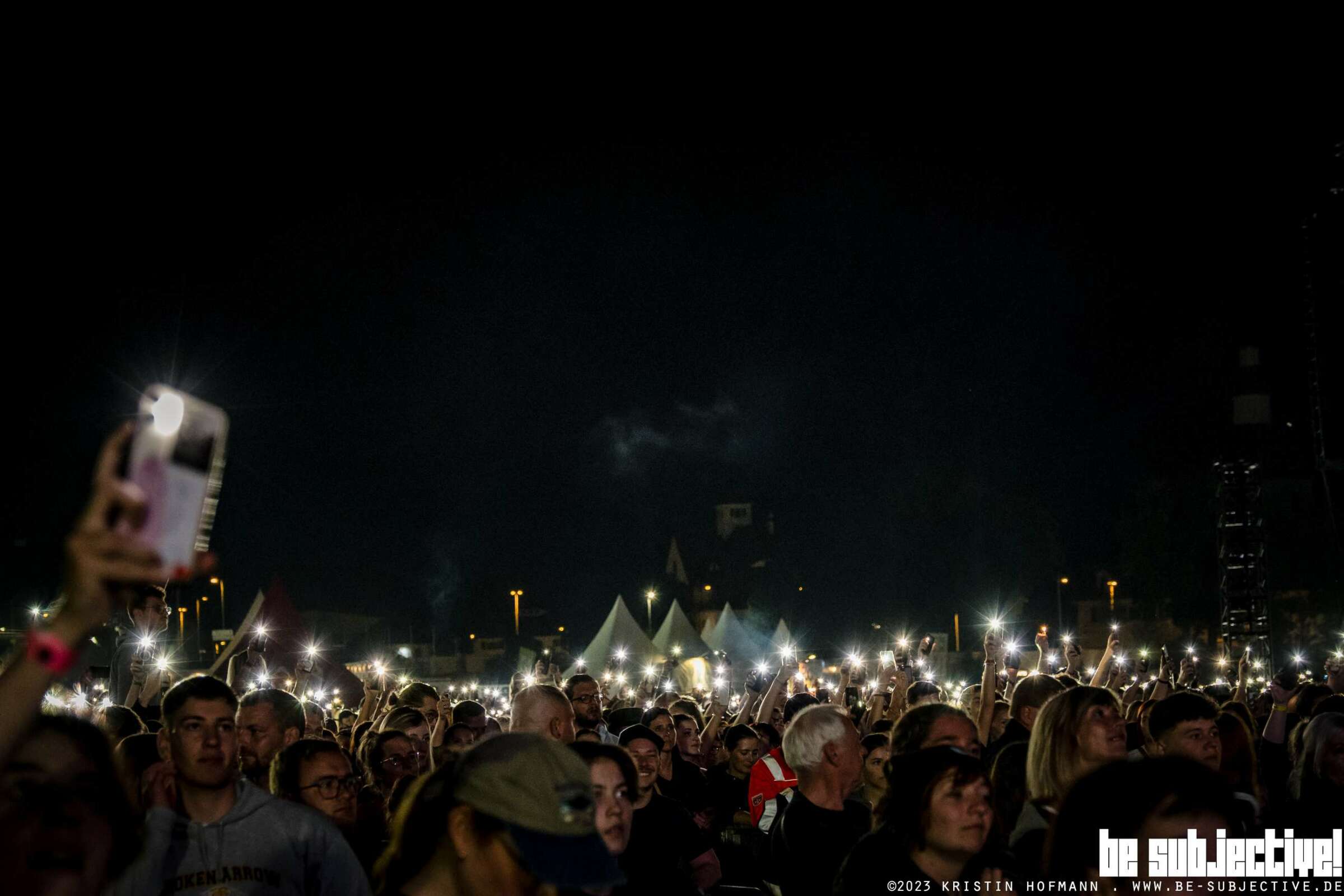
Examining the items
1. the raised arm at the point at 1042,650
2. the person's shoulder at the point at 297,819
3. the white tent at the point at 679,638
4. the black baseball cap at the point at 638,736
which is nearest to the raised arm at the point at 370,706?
the black baseball cap at the point at 638,736

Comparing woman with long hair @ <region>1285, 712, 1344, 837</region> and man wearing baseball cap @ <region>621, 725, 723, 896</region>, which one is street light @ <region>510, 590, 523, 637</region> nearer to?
woman with long hair @ <region>1285, 712, 1344, 837</region>

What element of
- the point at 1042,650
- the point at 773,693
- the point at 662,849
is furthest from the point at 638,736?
the point at 1042,650

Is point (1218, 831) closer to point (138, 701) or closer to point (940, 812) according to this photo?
point (940, 812)

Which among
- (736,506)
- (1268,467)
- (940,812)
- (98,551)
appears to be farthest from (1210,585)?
(736,506)

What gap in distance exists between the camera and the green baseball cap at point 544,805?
8.58 ft

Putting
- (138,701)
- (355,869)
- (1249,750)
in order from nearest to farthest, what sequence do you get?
Result: (355,869)
(1249,750)
(138,701)

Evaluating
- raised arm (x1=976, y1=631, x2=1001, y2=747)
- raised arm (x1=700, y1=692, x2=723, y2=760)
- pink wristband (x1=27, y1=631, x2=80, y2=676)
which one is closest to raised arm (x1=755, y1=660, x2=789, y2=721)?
raised arm (x1=700, y1=692, x2=723, y2=760)

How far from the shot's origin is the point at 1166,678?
14.6 meters

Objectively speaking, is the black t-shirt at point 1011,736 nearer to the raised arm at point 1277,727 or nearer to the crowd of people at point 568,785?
the crowd of people at point 568,785

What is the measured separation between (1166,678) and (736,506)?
11244 cm

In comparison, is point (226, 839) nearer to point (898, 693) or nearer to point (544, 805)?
point (544, 805)

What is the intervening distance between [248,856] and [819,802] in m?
3.00

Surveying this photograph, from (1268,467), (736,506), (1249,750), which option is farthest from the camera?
(736,506)

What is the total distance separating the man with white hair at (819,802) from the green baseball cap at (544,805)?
343 cm
